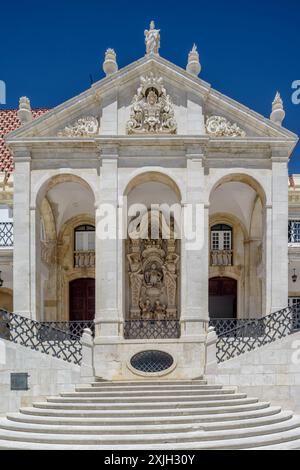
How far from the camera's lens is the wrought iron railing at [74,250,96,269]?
24859 millimetres

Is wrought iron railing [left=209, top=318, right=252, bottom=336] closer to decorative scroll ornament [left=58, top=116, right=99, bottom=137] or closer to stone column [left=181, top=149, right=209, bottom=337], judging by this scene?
stone column [left=181, top=149, right=209, bottom=337]

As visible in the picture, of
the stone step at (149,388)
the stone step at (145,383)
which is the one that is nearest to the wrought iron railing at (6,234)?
the stone step at (145,383)

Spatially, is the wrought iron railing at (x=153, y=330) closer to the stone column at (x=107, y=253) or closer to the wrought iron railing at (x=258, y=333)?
the stone column at (x=107, y=253)

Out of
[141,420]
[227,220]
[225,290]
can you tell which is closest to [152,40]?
[227,220]

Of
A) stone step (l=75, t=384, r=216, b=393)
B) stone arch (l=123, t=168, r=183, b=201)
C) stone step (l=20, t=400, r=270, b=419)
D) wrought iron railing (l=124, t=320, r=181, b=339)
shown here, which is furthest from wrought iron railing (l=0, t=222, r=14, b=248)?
stone step (l=20, t=400, r=270, b=419)

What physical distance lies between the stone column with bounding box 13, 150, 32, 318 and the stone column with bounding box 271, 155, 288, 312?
23.9ft

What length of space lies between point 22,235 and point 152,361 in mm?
5368

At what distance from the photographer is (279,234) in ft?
64.9

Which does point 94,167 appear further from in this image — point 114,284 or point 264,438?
point 264,438

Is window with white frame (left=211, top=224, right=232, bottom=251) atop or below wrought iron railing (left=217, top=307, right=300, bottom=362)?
atop

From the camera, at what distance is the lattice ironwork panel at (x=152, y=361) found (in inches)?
737

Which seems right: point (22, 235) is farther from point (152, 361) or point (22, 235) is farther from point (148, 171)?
point (152, 361)

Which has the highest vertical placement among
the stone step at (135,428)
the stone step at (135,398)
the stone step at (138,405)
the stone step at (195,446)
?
the stone step at (135,398)

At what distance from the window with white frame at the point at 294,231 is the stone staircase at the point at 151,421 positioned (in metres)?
8.19
